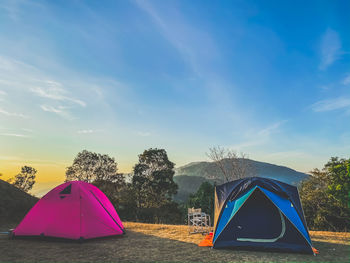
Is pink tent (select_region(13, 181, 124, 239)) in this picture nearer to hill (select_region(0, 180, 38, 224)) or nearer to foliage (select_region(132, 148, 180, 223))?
hill (select_region(0, 180, 38, 224))

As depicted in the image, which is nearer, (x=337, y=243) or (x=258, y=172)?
(x=337, y=243)

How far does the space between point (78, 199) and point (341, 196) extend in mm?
12738

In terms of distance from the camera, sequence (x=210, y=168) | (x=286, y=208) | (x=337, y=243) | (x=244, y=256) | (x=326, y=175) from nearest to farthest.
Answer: (x=244, y=256) → (x=286, y=208) → (x=337, y=243) → (x=326, y=175) → (x=210, y=168)

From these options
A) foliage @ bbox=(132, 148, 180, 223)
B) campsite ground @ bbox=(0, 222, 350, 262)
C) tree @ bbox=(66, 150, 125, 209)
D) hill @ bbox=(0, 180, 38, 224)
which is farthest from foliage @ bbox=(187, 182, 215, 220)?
campsite ground @ bbox=(0, 222, 350, 262)

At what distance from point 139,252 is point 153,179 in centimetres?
1837

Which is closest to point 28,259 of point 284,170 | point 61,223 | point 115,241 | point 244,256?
point 61,223

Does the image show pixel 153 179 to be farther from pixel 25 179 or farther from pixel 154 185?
pixel 25 179

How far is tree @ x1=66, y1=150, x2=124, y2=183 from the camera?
24172mm

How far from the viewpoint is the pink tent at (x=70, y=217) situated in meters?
6.74

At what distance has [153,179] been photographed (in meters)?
23.8

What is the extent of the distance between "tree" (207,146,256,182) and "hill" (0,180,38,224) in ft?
48.1

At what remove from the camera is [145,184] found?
2386cm

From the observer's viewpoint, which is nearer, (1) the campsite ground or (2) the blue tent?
(1) the campsite ground

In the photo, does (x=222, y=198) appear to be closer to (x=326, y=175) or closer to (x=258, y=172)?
(x=326, y=175)
